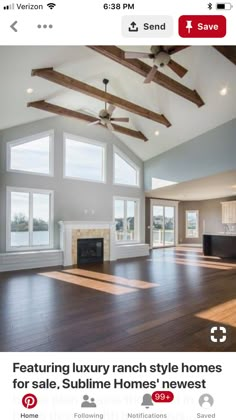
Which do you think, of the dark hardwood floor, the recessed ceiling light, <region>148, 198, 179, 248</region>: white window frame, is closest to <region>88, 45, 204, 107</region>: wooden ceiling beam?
the recessed ceiling light

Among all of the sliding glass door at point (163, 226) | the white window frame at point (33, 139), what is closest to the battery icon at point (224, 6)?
the white window frame at point (33, 139)

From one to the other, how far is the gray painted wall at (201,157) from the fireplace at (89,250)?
3.05 meters

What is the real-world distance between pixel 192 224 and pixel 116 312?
30.5 feet

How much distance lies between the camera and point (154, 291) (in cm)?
393

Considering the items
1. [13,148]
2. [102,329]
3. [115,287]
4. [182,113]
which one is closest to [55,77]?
[13,148]

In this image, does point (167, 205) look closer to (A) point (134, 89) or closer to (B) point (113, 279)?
(A) point (134, 89)

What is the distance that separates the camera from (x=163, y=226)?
10.8 meters

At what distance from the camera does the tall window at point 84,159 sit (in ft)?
23.5

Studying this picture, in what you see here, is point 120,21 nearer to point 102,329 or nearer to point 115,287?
point 102,329

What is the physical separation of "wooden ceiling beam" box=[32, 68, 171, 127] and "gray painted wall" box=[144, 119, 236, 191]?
3.24 ft

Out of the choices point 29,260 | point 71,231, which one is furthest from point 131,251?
point 29,260
